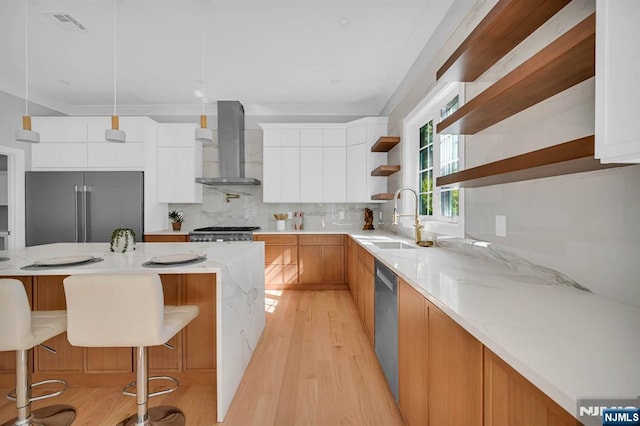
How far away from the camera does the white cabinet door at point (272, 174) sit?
16.3 ft

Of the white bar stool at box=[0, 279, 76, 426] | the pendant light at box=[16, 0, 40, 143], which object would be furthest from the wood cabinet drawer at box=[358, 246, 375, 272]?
the pendant light at box=[16, 0, 40, 143]

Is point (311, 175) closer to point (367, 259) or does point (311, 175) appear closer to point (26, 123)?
point (367, 259)

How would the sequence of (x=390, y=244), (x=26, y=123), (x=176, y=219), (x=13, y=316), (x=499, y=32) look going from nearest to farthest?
(x=499, y=32) → (x=13, y=316) → (x=26, y=123) → (x=390, y=244) → (x=176, y=219)

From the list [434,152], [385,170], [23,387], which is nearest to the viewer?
[23,387]

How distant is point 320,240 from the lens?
A: 15.4ft

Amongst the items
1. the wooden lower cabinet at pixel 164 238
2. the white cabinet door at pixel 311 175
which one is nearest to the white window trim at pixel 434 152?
the white cabinet door at pixel 311 175

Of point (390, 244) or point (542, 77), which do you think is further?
point (390, 244)

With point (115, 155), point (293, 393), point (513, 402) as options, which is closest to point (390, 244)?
point (293, 393)

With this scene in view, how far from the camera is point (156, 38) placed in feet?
10.2

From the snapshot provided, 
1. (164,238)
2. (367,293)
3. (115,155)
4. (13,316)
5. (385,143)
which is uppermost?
(385,143)

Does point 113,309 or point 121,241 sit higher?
point 121,241

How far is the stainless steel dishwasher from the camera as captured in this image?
1.86 metres

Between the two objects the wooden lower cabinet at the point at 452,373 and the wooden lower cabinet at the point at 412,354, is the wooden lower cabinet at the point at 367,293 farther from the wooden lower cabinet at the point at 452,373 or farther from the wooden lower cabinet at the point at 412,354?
the wooden lower cabinet at the point at 452,373

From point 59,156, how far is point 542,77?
562cm
